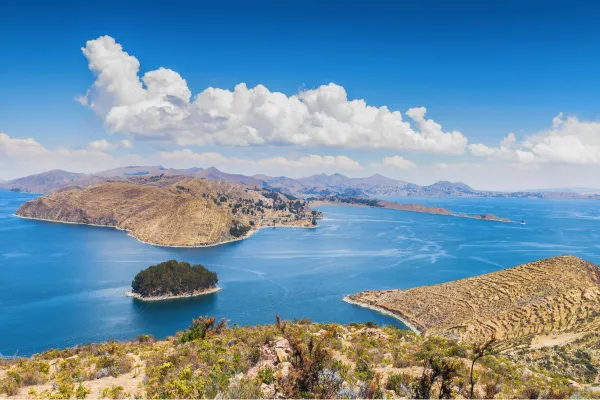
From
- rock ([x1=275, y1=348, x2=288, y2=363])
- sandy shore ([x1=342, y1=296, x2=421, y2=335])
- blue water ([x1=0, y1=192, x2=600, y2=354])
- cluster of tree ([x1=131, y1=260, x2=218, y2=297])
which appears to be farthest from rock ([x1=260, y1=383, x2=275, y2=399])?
cluster of tree ([x1=131, y1=260, x2=218, y2=297])

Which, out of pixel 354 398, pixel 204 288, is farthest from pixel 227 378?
pixel 204 288

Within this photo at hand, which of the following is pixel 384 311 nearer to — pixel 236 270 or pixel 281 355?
pixel 236 270

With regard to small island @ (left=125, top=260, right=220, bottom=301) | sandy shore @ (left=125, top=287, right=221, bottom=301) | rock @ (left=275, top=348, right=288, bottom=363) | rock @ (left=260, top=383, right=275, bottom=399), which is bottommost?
sandy shore @ (left=125, top=287, right=221, bottom=301)

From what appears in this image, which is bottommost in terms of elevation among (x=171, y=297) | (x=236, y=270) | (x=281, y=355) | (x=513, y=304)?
(x=171, y=297)

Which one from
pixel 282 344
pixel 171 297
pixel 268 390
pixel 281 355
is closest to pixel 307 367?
pixel 268 390

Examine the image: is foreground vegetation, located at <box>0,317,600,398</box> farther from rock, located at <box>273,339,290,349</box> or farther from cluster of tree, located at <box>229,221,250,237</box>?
cluster of tree, located at <box>229,221,250,237</box>

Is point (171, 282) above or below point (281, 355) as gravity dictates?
below

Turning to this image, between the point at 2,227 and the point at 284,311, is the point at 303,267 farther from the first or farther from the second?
the point at 2,227
